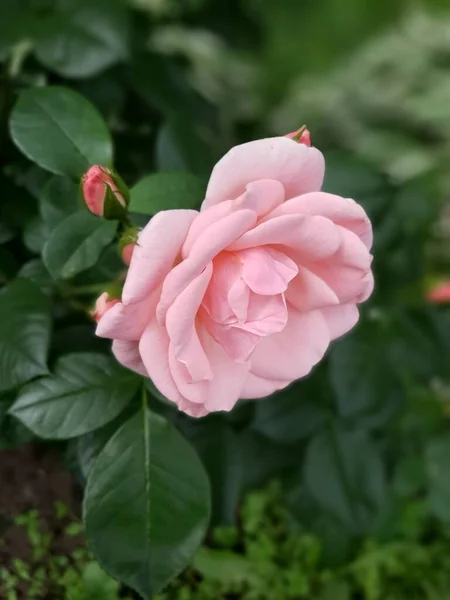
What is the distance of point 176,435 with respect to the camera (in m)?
0.48

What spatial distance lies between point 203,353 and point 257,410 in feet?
0.96

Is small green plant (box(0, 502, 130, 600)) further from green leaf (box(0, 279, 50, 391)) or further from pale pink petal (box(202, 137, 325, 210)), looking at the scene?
pale pink petal (box(202, 137, 325, 210))

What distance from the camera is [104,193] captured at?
0.42 meters

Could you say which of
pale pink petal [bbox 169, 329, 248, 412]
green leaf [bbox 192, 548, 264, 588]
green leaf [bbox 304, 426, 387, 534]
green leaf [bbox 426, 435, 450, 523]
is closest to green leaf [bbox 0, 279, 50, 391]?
pale pink petal [bbox 169, 329, 248, 412]

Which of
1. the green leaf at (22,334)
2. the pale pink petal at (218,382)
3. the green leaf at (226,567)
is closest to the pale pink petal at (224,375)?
the pale pink petal at (218,382)

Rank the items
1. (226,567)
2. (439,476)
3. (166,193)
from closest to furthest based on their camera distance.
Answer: (166,193) → (226,567) → (439,476)

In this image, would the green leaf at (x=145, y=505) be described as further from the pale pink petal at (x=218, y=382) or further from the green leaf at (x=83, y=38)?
the green leaf at (x=83, y=38)

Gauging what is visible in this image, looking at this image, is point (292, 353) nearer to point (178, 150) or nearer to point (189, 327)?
point (189, 327)

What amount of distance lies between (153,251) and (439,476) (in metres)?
0.60

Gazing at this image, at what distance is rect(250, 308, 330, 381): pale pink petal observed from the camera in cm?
43

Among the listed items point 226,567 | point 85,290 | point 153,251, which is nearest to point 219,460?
point 226,567

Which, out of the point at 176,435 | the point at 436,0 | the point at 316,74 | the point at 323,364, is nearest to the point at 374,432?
the point at 323,364

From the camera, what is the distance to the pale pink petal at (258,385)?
431mm

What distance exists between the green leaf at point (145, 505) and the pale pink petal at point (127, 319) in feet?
0.35
